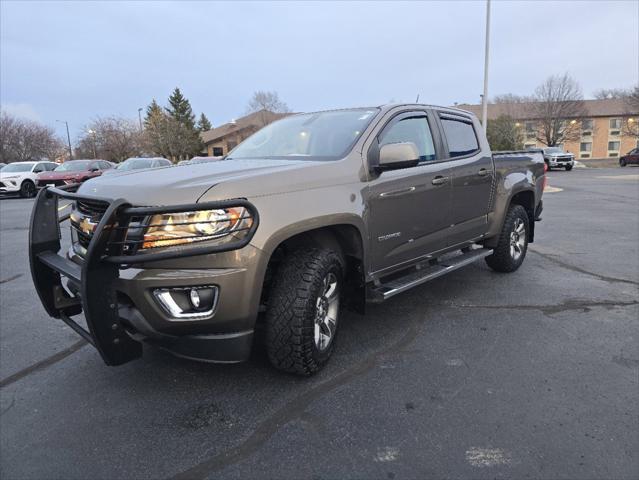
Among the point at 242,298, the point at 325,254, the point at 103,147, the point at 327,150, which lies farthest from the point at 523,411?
the point at 103,147

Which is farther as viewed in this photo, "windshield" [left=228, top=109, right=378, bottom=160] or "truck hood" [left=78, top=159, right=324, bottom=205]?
"windshield" [left=228, top=109, right=378, bottom=160]

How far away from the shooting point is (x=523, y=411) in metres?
2.65

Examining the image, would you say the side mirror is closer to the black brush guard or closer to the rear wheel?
the black brush guard

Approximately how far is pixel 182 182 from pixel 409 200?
1892 mm

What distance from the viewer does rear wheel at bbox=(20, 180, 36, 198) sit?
19984 mm

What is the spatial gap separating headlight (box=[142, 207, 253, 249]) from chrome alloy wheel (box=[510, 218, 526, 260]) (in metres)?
3.96

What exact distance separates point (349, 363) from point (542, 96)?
64.7 metres

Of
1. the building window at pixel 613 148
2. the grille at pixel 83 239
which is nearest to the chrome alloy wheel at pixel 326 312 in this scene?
the grille at pixel 83 239

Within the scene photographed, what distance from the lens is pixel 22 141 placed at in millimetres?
49562

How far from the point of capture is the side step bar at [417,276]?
3430 millimetres

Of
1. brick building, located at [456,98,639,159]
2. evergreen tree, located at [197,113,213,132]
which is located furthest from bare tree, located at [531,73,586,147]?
evergreen tree, located at [197,113,213,132]

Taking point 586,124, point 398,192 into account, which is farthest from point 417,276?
point 586,124

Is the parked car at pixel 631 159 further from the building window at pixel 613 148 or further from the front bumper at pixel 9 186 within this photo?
the front bumper at pixel 9 186

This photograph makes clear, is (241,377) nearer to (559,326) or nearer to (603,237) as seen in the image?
(559,326)
